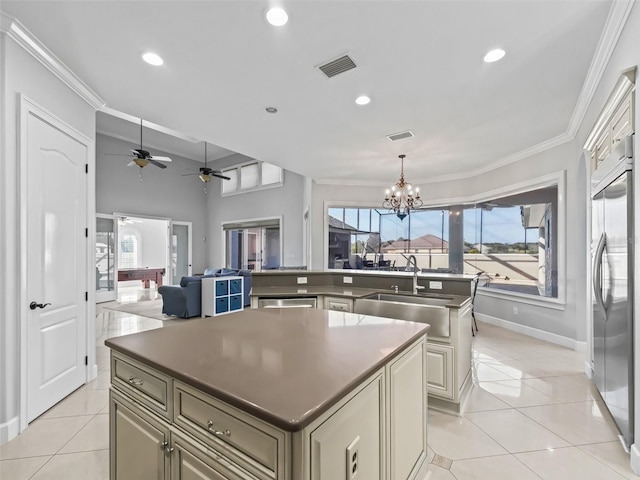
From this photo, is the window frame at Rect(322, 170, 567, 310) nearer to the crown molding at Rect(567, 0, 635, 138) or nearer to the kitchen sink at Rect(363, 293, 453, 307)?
the crown molding at Rect(567, 0, 635, 138)

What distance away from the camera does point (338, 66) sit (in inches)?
101

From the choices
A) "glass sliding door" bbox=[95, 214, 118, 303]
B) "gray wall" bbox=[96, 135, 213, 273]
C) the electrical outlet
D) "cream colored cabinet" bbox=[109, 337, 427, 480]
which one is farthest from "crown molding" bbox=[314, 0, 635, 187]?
"glass sliding door" bbox=[95, 214, 118, 303]

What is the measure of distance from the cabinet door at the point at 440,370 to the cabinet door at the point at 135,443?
1.99 m

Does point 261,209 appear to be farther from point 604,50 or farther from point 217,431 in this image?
point 217,431

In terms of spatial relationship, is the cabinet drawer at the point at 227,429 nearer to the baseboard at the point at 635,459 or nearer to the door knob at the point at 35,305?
the door knob at the point at 35,305

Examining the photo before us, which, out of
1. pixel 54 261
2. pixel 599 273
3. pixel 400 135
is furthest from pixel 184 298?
pixel 599 273

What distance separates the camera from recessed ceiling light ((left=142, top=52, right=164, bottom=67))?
2443 millimetres

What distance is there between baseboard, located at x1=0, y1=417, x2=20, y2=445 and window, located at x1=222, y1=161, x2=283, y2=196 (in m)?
6.95

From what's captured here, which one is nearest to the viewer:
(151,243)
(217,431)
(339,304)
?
(217,431)

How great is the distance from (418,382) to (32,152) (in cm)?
321

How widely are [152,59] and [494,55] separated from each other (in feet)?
9.11

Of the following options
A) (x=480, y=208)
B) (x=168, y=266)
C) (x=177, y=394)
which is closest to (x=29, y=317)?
(x=177, y=394)

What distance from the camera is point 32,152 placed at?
237 centimetres

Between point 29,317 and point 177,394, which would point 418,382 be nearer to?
point 177,394
